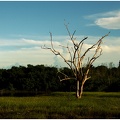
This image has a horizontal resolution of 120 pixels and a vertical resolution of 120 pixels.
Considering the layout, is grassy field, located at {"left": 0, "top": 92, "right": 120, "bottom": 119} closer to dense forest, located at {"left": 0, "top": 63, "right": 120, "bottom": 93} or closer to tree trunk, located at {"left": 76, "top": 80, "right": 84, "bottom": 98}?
tree trunk, located at {"left": 76, "top": 80, "right": 84, "bottom": 98}

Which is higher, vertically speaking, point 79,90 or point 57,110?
point 79,90

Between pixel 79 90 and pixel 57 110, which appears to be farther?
pixel 79 90

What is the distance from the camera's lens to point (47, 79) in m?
56.2

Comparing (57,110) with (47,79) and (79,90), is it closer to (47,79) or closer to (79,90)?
(79,90)

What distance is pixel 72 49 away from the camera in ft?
78.3

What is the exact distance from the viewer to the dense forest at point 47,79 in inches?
1993

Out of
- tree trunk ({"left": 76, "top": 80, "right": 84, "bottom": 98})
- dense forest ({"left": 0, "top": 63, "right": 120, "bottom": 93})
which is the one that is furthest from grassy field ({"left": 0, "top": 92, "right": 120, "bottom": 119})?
dense forest ({"left": 0, "top": 63, "right": 120, "bottom": 93})

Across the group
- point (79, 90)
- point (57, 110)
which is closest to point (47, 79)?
point (79, 90)

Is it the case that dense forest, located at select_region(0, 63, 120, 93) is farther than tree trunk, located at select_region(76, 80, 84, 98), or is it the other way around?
dense forest, located at select_region(0, 63, 120, 93)

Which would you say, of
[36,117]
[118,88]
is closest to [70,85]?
[118,88]

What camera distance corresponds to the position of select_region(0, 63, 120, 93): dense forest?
50.6 meters

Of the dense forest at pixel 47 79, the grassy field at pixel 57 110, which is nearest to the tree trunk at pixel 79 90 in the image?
the grassy field at pixel 57 110

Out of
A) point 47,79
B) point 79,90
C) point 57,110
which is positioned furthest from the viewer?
point 47,79

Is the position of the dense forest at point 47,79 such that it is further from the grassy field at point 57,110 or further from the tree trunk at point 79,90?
the grassy field at point 57,110
